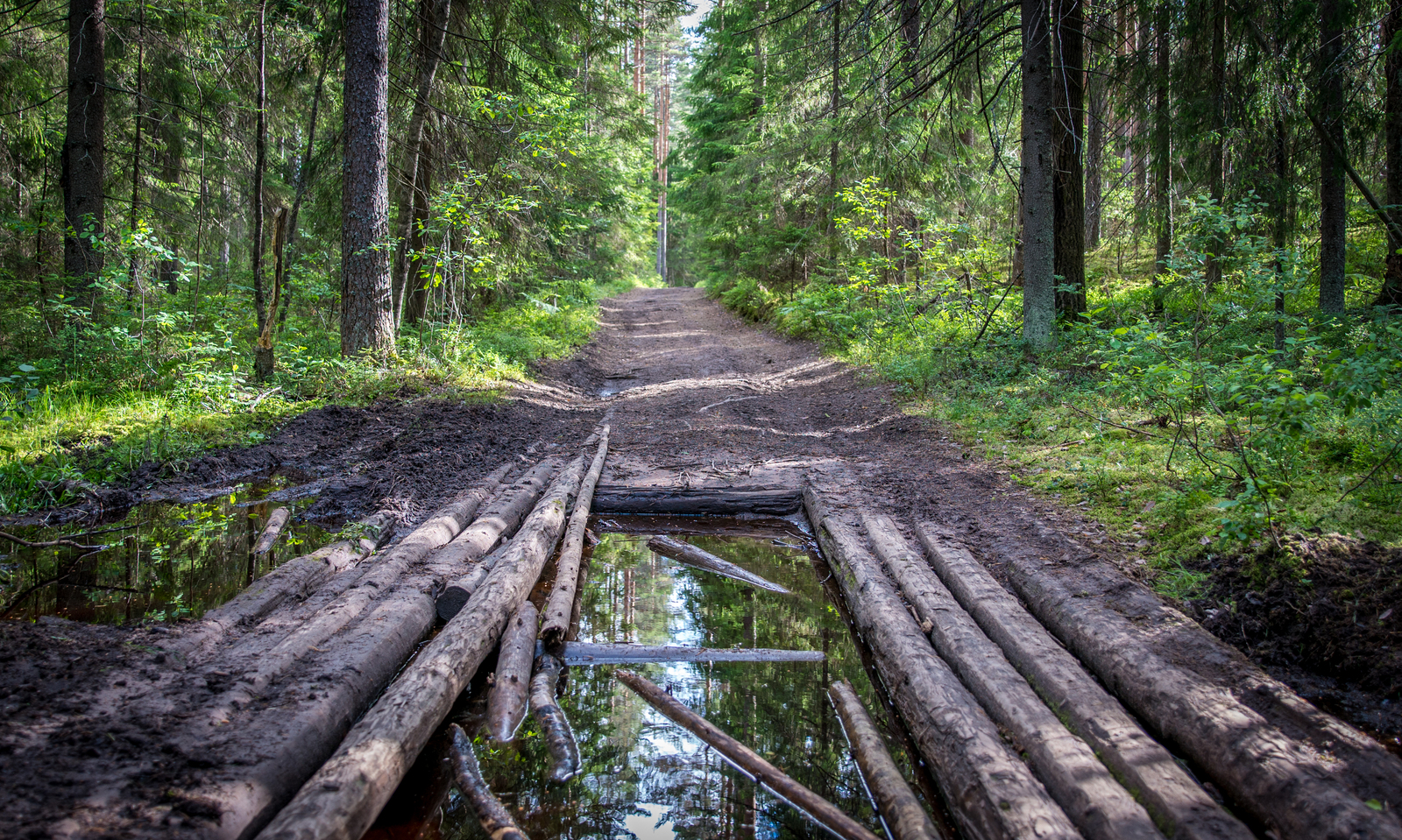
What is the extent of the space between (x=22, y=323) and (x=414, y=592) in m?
9.96

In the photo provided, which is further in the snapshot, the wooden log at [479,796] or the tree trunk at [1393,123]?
the tree trunk at [1393,123]

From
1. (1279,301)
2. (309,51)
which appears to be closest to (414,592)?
(1279,301)

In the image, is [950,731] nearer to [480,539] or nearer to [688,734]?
[688,734]

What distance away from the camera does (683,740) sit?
11.1 feet

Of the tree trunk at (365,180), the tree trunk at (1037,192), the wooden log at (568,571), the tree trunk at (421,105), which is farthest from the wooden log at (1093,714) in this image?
the tree trunk at (421,105)

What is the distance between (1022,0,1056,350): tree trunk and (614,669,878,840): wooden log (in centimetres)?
778

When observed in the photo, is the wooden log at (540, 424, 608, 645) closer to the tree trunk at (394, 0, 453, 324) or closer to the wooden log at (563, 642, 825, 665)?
the wooden log at (563, 642, 825, 665)

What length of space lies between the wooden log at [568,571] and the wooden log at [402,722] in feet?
0.67

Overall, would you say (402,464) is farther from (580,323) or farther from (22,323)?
(580,323)

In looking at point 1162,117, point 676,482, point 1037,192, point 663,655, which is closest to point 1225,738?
point 663,655

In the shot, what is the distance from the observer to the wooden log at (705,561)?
5105 millimetres

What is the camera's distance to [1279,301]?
6.35 meters

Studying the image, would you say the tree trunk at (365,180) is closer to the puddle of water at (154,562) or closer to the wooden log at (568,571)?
the puddle of water at (154,562)

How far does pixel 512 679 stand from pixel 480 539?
5.48 ft
